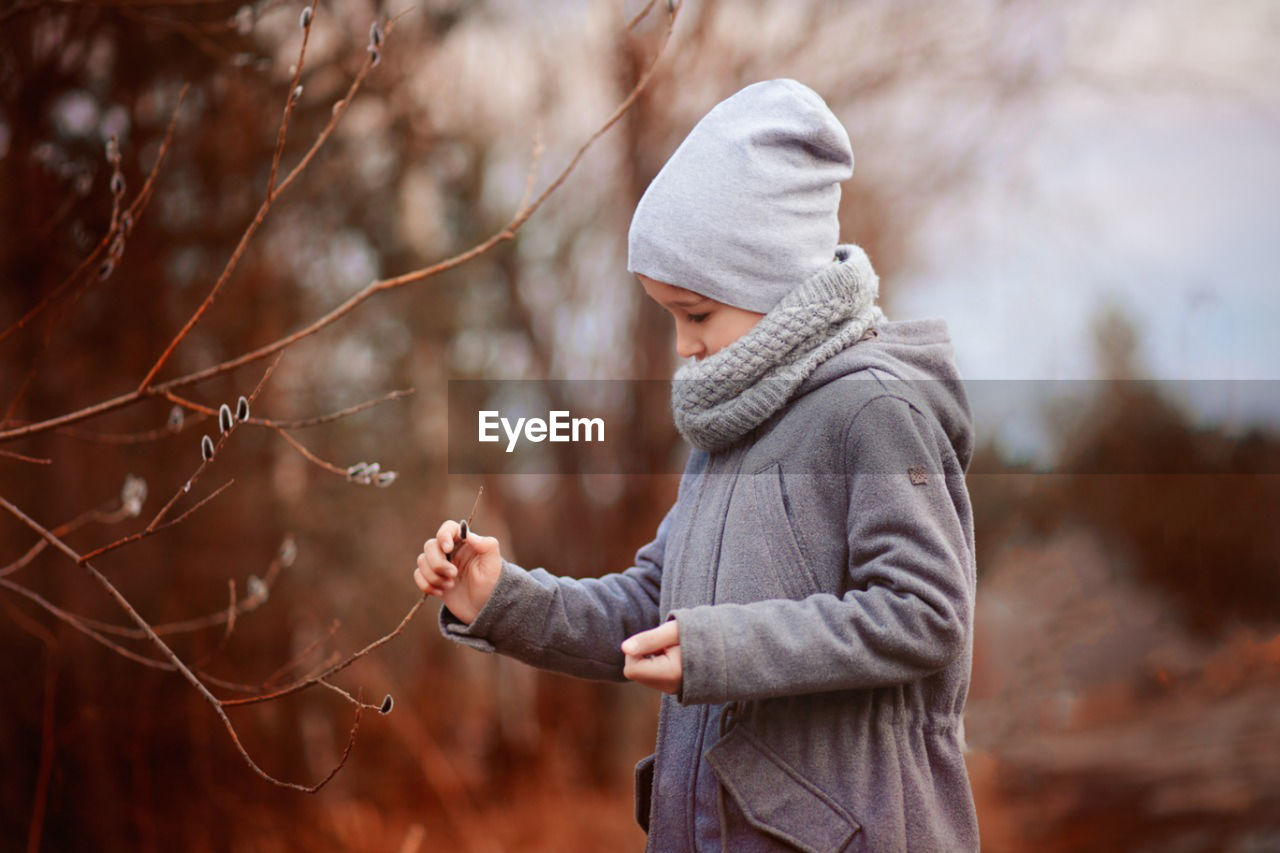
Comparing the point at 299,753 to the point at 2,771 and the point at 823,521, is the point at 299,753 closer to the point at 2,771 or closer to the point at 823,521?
the point at 2,771

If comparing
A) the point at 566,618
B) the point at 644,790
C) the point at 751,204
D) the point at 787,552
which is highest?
the point at 751,204

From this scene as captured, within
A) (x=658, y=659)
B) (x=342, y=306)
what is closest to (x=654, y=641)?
(x=658, y=659)

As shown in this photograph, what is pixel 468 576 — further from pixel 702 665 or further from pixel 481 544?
pixel 702 665

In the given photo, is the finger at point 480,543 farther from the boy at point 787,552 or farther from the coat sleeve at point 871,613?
the coat sleeve at point 871,613

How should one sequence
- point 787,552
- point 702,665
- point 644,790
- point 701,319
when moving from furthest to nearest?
point 644,790 < point 701,319 < point 787,552 < point 702,665

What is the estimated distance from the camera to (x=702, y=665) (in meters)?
1.09

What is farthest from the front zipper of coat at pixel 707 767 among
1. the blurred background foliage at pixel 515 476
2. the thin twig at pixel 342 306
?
the blurred background foliage at pixel 515 476

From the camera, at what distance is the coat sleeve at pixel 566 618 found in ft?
4.44

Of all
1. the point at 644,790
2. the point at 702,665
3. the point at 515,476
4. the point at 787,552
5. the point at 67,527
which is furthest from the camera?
the point at 515,476

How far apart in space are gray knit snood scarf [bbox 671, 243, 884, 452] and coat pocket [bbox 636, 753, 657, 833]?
0.46 meters

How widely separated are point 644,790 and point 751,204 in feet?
2.49

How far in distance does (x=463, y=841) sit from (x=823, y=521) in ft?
12.3

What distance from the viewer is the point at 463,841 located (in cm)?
452

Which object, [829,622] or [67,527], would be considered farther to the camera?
[67,527]
